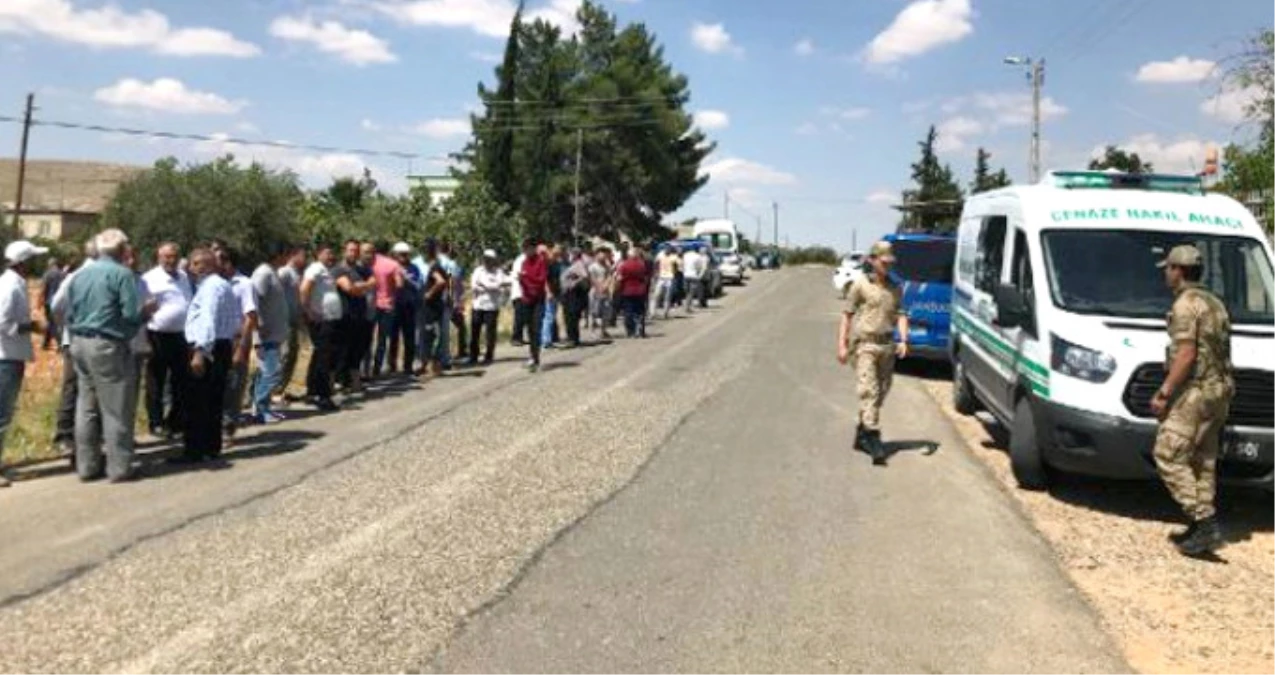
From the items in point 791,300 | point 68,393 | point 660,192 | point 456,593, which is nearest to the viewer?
point 456,593

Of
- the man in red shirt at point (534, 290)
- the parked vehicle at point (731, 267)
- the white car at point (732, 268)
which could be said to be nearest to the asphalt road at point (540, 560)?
the man in red shirt at point (534, 290)

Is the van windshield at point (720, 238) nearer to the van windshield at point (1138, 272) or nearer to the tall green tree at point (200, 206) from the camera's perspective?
the tall green tree at point (200, 206)

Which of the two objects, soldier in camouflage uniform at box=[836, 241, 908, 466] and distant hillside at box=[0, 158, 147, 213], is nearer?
soldier in camouflage uniform at box=[836, 241, 908, 466]

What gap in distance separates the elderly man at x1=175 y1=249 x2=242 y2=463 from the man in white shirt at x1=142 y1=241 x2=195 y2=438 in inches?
4.6

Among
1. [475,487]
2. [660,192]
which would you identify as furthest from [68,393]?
[660,192]

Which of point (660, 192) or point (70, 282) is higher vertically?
point (660, 192)

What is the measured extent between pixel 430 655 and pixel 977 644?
245 centimetres

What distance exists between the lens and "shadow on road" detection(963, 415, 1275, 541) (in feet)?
25.0

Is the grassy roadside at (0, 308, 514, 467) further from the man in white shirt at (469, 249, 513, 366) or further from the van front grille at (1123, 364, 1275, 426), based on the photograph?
the van front grille at (1123, 364, 1275, 426)

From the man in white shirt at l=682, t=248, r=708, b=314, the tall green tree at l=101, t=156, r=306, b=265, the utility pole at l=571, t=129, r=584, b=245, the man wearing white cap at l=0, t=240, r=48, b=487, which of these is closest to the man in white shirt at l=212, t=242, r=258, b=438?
the man wearing white cap at l=0, t=240, r=48, b=487

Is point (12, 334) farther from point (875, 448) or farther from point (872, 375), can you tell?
point (875, 448)

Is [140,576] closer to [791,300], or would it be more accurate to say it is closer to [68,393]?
[68,393]

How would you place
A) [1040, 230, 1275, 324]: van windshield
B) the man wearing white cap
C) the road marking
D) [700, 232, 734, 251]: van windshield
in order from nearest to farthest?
the road marking
the man wearing white cap
[1040, 230, 1275, 324]: van windshield
[700, 232, 734, 251]: van windshield

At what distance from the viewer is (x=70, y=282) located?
315 inches
